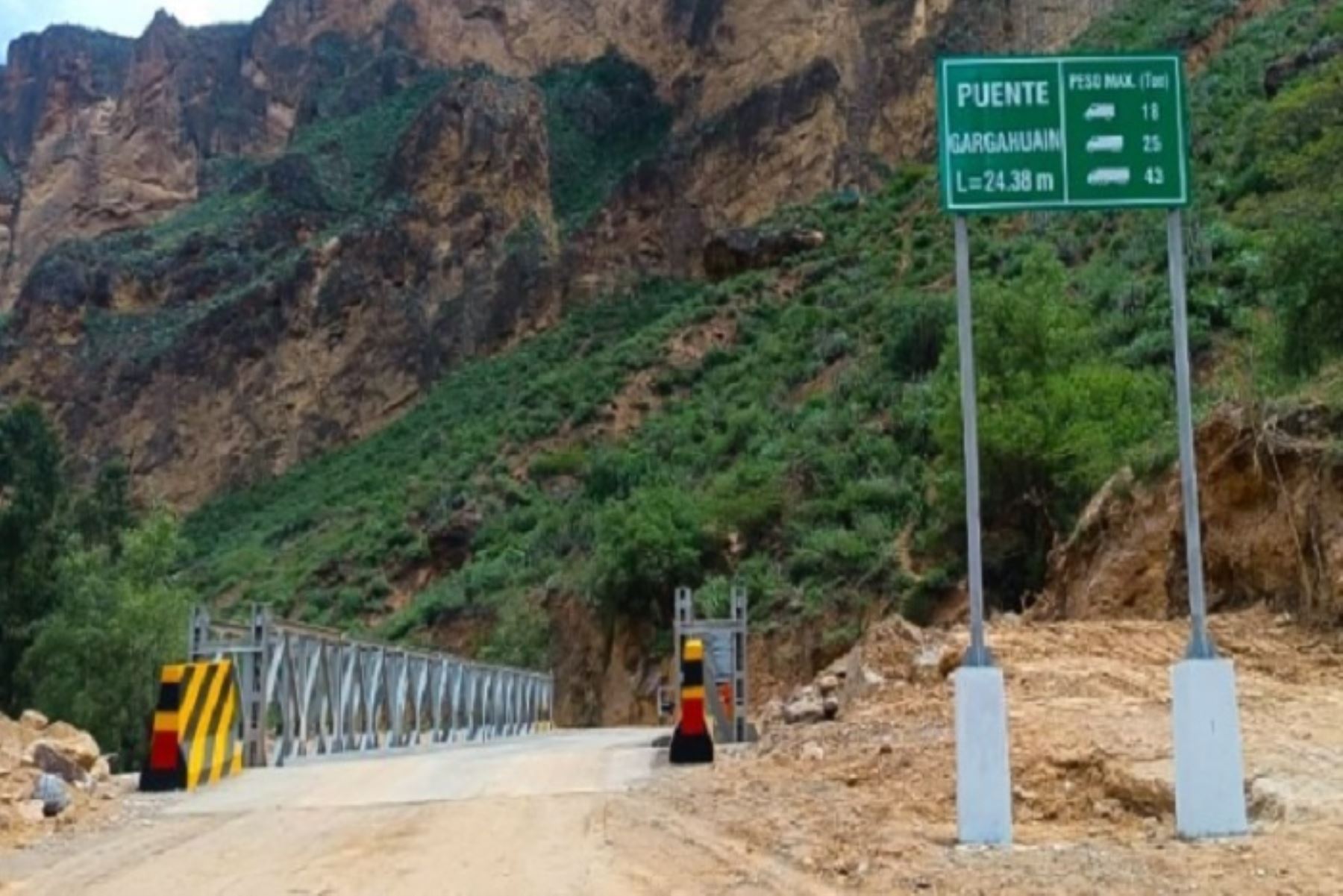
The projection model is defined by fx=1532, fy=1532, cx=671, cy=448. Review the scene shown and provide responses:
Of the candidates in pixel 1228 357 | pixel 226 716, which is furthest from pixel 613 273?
pixel 226 716

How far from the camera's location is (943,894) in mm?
6023

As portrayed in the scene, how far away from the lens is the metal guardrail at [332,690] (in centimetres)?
1301

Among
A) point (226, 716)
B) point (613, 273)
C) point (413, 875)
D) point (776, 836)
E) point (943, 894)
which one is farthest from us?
point (613, 273)

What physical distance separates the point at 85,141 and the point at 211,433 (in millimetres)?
48811

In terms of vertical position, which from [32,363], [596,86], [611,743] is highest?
[596,86]

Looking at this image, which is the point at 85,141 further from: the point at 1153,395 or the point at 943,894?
the point at 943,894

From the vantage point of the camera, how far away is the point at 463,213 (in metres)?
79.6

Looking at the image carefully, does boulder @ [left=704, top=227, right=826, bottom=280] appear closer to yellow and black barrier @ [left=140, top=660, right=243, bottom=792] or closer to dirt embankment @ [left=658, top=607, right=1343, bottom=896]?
dirt embankment @ [left=658, top=607, right=1343, bottom=896]

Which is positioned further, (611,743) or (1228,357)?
(1228,357)

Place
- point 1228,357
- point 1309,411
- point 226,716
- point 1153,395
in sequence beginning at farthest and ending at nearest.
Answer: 1. point 1228,357
2. point 1153,395
3. point 1309,411
4. point 226,716

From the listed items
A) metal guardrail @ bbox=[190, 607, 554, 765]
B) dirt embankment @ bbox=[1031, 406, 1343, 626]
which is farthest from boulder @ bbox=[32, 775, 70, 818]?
dirt embankment @ bbox=[1031, 406, 1343, 626]

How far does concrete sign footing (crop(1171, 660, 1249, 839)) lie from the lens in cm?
673

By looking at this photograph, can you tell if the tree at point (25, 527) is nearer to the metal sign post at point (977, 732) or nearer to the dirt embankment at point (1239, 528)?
the dirt embankment at point (1239, 528)

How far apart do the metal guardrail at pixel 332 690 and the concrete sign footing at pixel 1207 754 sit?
838 centimetres
